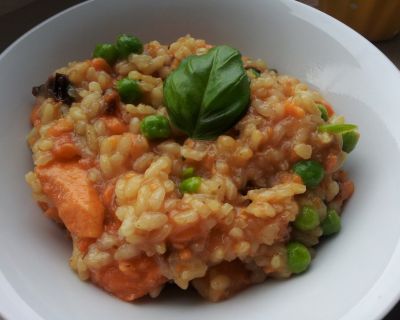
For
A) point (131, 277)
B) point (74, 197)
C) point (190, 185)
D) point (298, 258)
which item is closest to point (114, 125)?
point (74, 197)

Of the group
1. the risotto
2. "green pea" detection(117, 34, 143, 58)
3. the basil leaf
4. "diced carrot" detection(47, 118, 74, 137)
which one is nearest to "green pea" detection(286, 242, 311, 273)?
the risotto

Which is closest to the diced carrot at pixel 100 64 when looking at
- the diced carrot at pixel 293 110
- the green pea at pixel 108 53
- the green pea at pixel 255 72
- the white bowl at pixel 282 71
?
the green pea at pixel 108 53

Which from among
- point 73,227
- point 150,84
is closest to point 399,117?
point 150,84

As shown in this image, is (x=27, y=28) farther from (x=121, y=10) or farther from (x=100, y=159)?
(x=100, y=159)

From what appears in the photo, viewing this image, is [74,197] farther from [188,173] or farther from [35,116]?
[35,116]

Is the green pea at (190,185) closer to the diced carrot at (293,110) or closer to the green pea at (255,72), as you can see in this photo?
the diced carrot at (293,110)

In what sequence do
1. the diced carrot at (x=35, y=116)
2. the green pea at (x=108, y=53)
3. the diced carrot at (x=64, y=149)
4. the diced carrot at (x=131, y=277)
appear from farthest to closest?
the green pea at (x=108, y=53) < the diced carrot at (x=35, y=116) < the diced carrot at (x=64, y=149) < the diced carrot at (x=131, y=277)

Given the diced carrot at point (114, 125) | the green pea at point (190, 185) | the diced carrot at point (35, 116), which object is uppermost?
the diced carrot at point (114, 125)
